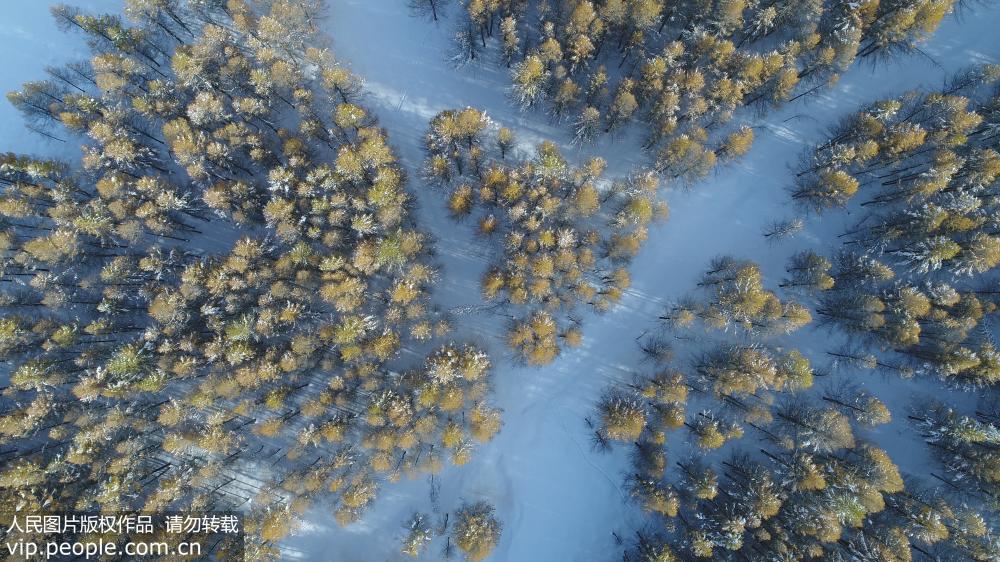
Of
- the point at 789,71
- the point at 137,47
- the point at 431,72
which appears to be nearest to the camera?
the point at 789,71

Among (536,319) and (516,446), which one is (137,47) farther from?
(516,446)

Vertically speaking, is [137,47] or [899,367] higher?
[137,47]

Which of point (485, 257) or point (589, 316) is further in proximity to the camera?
point (589, 316)

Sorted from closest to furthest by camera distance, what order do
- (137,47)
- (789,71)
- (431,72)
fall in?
(789,71) → (137,47) → (431,72)

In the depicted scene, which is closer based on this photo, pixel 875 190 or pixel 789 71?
pixel 789 71

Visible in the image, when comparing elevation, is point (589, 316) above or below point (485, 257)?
below

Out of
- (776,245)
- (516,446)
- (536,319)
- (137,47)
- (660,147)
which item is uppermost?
(137,47)

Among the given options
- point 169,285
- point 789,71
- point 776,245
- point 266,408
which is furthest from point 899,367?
point 169,285
